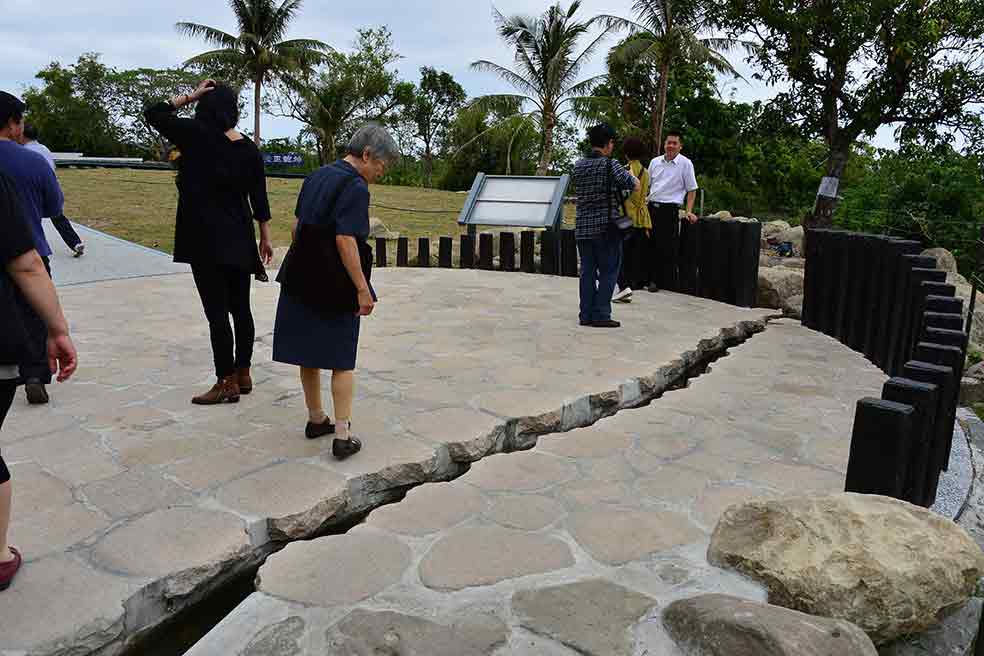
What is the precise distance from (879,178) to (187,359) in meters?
19.8

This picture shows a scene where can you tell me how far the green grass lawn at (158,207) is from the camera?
584 inches

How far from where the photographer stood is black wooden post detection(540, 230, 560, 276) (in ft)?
32.3

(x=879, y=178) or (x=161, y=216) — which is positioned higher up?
(x=879, y=178)

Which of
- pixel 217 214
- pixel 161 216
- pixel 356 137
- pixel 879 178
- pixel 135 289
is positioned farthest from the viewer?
pixel 879 178

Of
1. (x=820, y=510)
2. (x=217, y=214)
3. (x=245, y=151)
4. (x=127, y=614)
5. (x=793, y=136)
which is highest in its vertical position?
(x=793, y=136)

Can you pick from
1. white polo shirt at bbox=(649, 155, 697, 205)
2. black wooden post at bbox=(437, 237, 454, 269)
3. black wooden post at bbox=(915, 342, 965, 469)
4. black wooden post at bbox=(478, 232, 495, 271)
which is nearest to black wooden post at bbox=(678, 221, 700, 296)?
white polo shirt at bbox=(649, 155, 697, 205)

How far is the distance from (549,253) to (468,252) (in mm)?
1196

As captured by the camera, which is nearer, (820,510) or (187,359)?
(820,510)

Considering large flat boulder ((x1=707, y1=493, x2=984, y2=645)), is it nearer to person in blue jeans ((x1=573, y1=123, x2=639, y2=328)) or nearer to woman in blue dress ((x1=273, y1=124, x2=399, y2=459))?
woman in blue dress ((x1=273, y1=124, x2=399, y2=459))

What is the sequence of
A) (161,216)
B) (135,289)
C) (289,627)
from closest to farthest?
(289,627) → (135,289) → (161,216)

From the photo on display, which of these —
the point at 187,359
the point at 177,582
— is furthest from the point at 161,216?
the point at 177,582

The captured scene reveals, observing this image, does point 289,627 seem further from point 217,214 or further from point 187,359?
point 187,359

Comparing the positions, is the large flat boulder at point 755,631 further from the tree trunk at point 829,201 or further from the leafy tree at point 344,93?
the leafy tree at point 344,93

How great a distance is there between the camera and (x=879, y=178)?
65.6ft
